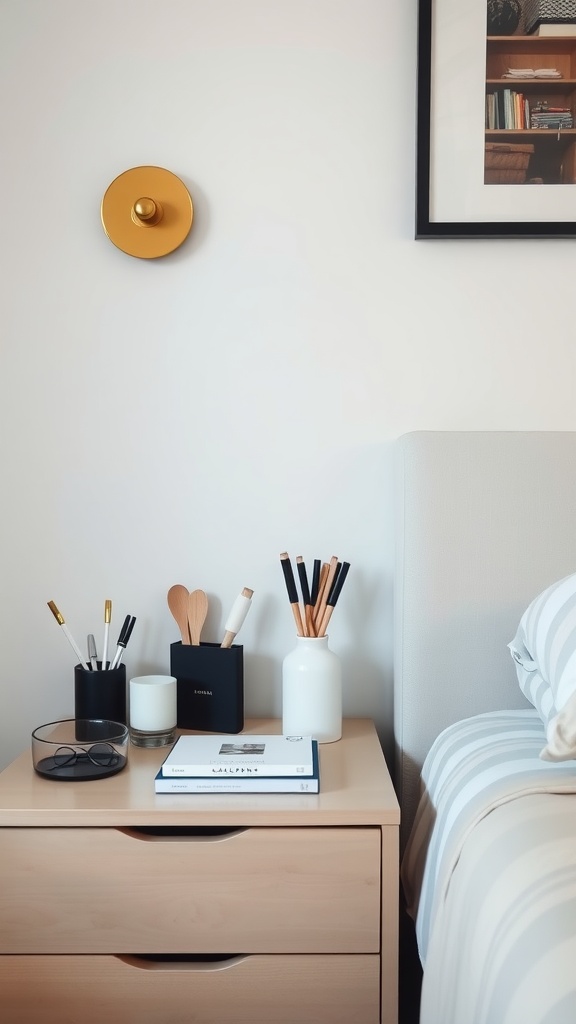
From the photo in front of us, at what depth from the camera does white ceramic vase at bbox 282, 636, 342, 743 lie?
4.32ft

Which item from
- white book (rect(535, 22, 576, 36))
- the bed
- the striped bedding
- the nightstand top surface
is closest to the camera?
the striped bedding

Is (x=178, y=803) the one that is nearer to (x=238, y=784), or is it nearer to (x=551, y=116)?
(x=238, y=784)

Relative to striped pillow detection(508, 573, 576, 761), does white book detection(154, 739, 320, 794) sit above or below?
below

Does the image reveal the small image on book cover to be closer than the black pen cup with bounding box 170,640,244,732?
Yes

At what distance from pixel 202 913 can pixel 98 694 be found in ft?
1.37

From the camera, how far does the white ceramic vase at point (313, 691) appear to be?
1.32m

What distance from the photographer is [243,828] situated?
3.72ft

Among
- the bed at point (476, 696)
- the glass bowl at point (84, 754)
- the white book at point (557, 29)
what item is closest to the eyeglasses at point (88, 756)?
the glass bowl at point (84, 754)

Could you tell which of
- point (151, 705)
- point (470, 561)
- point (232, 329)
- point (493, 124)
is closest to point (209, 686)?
point (151, 705)

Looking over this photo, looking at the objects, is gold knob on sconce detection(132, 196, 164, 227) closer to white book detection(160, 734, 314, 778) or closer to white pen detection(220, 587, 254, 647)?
white pen detection(220, 587, 254, 647)

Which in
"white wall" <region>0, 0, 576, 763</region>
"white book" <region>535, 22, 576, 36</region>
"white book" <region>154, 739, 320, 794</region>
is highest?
"white book" <region>535, 22, 576, 36</region>

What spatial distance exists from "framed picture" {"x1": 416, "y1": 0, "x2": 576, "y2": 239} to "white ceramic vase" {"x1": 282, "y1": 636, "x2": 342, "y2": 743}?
28.9 inches

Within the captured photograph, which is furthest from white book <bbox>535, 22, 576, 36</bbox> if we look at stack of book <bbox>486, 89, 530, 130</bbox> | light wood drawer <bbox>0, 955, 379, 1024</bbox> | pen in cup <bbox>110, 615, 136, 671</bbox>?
light wood drawer <bbox>0, 955, 379, 1024</bbox>

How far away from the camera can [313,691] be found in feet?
4.33
